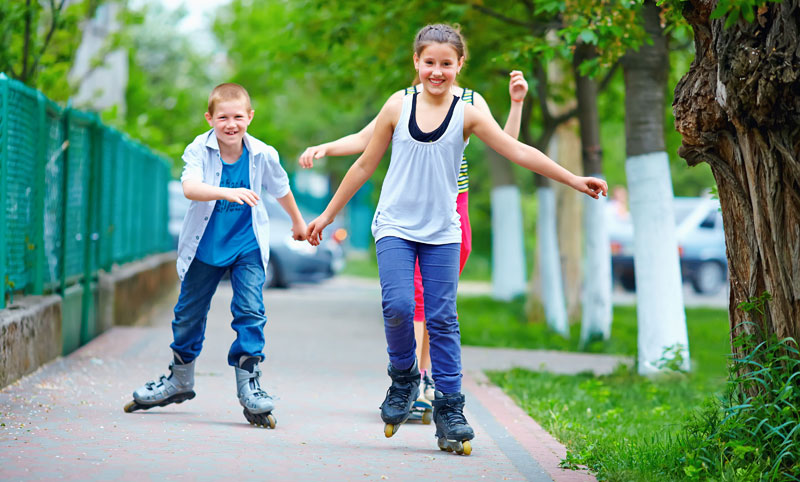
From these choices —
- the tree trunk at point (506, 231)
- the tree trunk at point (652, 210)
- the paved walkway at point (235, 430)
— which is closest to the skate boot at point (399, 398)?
the paved walkway at point (235, 430)

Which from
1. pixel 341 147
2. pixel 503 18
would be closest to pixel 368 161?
pixel 341 147

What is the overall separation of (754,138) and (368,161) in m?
1.73

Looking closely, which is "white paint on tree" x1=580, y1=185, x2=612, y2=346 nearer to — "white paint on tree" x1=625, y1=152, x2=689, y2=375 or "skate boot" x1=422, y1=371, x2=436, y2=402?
"white paint on tree" x1=625, y1=152, x2=689, y2=375

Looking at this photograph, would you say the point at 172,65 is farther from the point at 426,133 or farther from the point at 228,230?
the point at 426,133

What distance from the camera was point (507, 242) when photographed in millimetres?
17406

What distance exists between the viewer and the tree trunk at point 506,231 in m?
17.0

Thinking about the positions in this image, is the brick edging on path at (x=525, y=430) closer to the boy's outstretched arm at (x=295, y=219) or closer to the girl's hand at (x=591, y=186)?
the girl's hand at (x=591, y=186)

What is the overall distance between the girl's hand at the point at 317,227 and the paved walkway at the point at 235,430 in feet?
3.16

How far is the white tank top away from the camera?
4996mm

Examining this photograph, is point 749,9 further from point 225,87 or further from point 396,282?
point 225,87

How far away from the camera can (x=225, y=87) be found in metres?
5.61

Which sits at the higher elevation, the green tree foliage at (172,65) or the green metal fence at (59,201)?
the green tree foliage at (172,65)

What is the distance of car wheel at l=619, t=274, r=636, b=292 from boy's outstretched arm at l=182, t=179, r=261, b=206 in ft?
61.9

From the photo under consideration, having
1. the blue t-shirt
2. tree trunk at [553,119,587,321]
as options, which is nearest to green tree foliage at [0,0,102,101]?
the blue t-shirt
